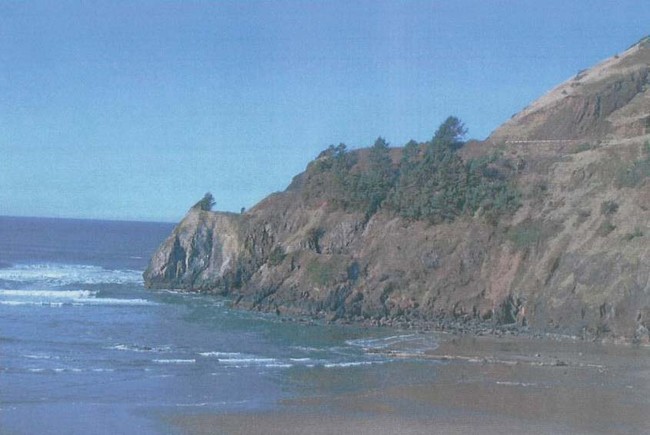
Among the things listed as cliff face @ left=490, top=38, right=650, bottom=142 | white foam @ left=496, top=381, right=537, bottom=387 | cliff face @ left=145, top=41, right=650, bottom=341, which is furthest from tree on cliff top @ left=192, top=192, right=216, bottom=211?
white foam @ left=496, top=381, right=537, bottom=387

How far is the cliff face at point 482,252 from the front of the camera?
42.8 m

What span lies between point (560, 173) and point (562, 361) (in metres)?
21.1

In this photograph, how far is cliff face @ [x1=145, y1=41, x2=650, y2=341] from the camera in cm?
4275

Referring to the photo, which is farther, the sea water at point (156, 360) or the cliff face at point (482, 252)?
the cliff face at point (482, 252)

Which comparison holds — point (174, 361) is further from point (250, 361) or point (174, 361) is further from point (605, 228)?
point (605, 228)

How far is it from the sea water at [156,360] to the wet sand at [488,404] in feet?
4.23

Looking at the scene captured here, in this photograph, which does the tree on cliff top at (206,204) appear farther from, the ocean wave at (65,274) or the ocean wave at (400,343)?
the ocean wave at (400,343)

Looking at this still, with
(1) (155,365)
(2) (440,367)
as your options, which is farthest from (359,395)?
(1) (155,365)

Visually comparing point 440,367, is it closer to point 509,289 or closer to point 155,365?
point 155,365

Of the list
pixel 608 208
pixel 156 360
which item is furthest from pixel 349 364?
pixel 608 208

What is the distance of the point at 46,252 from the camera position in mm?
100438

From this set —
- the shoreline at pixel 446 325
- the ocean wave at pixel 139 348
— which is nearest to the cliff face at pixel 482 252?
the shoreline at pixel 446 325

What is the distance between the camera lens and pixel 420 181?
55.8 m

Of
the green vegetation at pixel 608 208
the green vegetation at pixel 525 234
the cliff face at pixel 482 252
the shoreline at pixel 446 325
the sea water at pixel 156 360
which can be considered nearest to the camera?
the sea water at pixel 156 360
